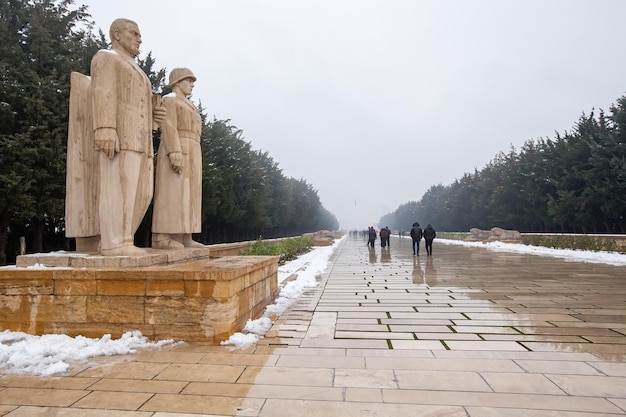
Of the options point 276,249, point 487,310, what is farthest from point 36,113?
point 487,310

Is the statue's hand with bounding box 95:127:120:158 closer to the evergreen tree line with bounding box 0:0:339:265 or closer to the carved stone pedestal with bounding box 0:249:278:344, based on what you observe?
the carved stone pedestal with bounding box 0:249:278:344

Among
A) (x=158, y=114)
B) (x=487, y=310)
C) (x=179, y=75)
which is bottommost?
(x=487, y=310)

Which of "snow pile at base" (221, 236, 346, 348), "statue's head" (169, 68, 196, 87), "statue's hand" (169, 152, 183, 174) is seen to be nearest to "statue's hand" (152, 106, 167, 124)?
"statue's hand" (169, 152, 183, 174)

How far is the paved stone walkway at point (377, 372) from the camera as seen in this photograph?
2936 millimetres

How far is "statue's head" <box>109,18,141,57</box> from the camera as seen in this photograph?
5.32 meters

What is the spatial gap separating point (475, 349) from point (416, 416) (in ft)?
5.83

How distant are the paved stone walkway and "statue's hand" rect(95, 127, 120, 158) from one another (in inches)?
92.3

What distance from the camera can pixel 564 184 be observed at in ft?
96.3

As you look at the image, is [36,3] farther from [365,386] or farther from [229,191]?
[365,386]

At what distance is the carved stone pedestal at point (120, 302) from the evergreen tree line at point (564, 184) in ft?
86.6

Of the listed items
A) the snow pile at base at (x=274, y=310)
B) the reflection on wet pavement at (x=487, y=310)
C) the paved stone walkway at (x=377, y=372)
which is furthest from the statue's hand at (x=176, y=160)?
the reflection on wet pavement at (x=487, y=310)

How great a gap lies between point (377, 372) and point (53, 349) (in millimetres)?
3126

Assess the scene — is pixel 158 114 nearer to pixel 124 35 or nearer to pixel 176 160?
pixel 176 160

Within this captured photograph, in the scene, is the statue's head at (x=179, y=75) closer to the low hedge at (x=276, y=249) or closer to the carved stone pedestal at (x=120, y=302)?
the carved stone pedestal at (x=120, y=302)
